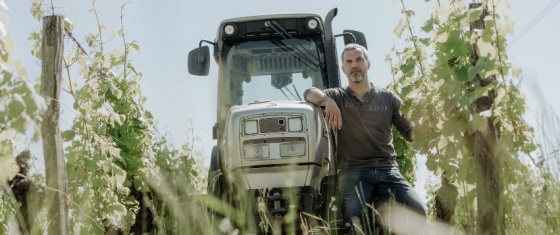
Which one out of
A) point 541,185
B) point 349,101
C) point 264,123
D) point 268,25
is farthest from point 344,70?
point 541,185

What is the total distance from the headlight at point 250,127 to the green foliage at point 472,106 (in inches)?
42.7

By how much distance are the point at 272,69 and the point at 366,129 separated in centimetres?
128

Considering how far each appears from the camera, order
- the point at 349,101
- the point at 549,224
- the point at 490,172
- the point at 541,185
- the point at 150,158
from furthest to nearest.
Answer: the point at 150,158 → the point at 349,101 → the point at 541,185 → the point at 549,224 → the point at 490,172

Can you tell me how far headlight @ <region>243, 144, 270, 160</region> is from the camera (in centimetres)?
498

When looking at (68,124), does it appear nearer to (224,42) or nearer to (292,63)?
(224,42)

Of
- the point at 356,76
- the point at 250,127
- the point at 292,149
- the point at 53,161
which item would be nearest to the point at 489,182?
the point at 356,76

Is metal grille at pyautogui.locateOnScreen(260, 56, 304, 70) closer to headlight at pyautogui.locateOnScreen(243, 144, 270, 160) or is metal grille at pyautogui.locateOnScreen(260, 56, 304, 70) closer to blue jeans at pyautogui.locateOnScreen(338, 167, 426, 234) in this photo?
headlight at pyautogui.locateOnScreen(243, 144, 270, 160)

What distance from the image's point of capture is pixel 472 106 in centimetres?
375

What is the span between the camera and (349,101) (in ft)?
15.9

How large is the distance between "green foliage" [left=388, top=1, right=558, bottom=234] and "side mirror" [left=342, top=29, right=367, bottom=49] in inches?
41.8

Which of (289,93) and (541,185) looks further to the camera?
(289,93)

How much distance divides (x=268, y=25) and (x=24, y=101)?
3.40 meters

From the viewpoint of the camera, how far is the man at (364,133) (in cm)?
461

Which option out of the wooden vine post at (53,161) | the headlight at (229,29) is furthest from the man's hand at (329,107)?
the wooden vine post at (53,161)
